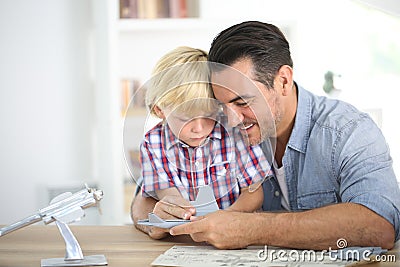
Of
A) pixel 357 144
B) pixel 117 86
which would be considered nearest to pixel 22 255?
pixel 357 144

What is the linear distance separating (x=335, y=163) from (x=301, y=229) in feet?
1.05

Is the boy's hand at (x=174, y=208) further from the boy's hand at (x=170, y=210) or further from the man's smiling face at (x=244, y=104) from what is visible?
the man's smiling face at (x=244, y=104)

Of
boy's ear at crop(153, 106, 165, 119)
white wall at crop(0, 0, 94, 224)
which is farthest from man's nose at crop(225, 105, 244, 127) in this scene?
white wall at crop(0, 0, 94, 224)

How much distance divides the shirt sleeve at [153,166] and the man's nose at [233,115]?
0.60ft

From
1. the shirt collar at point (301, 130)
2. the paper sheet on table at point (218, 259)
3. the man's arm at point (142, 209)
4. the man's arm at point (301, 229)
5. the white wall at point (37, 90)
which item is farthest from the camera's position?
the white wall at point (37, 90)

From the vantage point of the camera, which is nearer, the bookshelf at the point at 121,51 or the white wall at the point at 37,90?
the bookshelf at the point at 121,51

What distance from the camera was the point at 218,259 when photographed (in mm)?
1499

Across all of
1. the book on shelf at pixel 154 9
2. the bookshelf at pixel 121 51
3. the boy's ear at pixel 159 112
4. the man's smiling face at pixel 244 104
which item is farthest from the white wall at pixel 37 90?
the boy's ear at pixel 159 112

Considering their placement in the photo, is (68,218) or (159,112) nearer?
(68,218)

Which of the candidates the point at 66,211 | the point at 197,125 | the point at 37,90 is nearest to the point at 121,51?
the point at 37,90

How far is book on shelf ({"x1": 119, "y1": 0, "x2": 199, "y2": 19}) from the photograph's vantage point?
147 inches

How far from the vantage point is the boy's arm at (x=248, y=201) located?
1.73 m

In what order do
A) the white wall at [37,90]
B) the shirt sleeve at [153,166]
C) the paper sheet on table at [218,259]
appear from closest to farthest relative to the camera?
the paper sheet on table at [218,259], the shirt sleeve at [153,166], the white wall at [37,90]

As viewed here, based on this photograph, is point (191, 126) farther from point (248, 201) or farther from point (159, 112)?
point (248, 201)
